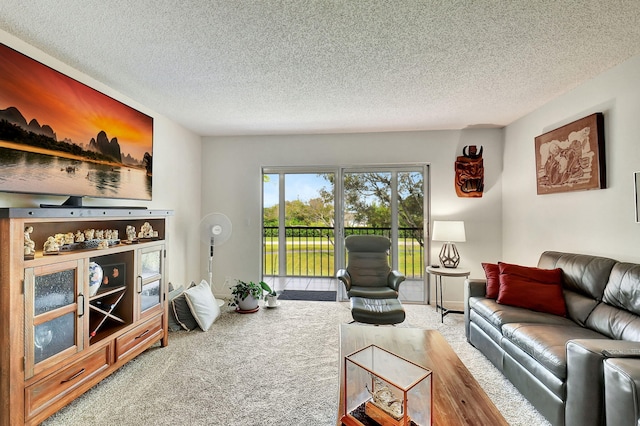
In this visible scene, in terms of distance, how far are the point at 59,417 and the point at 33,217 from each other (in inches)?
51.2

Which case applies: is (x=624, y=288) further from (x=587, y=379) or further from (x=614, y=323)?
(x=587, y=379)

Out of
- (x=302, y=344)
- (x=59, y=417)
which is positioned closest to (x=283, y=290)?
(x=302, y=344)

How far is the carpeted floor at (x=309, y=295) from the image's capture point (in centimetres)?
420

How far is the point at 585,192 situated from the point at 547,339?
164 cm

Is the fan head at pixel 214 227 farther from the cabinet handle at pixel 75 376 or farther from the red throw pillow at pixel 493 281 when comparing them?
the red throw pillow at pixel 493 281

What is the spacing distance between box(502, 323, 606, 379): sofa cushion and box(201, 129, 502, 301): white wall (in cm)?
198

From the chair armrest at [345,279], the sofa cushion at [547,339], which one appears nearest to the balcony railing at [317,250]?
the chair armrest at [345,279]

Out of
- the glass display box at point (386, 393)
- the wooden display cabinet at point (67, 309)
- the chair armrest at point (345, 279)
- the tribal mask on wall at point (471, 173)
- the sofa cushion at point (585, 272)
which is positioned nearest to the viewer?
the glass display box at point (386, 393)

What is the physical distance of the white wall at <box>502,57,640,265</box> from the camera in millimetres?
2205

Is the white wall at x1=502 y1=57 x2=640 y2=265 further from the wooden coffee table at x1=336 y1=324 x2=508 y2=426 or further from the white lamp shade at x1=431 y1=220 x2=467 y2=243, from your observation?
the wooden coffee table at x1=336 y1=324 x2=508 y2=426

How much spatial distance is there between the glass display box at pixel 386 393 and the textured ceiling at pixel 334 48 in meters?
1.96

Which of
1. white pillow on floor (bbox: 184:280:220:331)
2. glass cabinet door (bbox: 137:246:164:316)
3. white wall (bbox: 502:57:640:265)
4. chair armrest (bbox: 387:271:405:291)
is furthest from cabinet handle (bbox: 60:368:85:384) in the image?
white wall (bbox: 502:57:640:265)

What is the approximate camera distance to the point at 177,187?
375cm

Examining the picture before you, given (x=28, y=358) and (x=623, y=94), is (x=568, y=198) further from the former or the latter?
(x=28, y=358)
